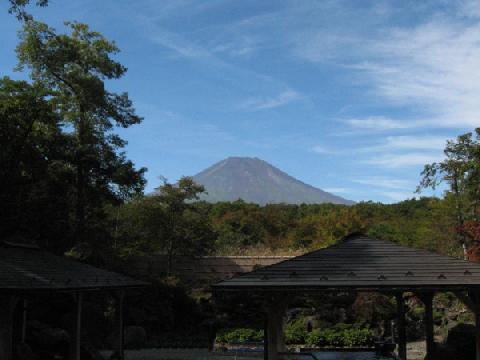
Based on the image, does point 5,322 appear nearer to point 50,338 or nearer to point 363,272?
point 50,338

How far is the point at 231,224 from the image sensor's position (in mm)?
34438

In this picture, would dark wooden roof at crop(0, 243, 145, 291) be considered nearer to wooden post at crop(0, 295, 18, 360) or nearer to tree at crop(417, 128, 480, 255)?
wooden post at crop(0, 295, 18, 360)

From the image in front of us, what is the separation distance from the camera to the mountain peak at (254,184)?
135500mm

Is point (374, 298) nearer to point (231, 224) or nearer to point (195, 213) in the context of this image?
point (195, 213)

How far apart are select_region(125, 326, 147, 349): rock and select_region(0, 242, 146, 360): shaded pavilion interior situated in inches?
180

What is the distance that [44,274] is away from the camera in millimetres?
11469

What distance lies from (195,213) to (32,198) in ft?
28.1

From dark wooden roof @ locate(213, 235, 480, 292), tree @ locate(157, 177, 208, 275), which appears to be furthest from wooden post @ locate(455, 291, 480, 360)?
tree @ locate(157, 177, 208, 275)

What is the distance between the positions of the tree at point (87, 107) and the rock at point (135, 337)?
12.7 feet

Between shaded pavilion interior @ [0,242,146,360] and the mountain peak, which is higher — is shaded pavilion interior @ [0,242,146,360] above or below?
below

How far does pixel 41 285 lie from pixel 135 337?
9941 millimetres

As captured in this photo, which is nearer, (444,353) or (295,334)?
(444,353)

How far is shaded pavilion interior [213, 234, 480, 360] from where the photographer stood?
920cm

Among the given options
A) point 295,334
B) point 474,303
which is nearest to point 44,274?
point 474,303
